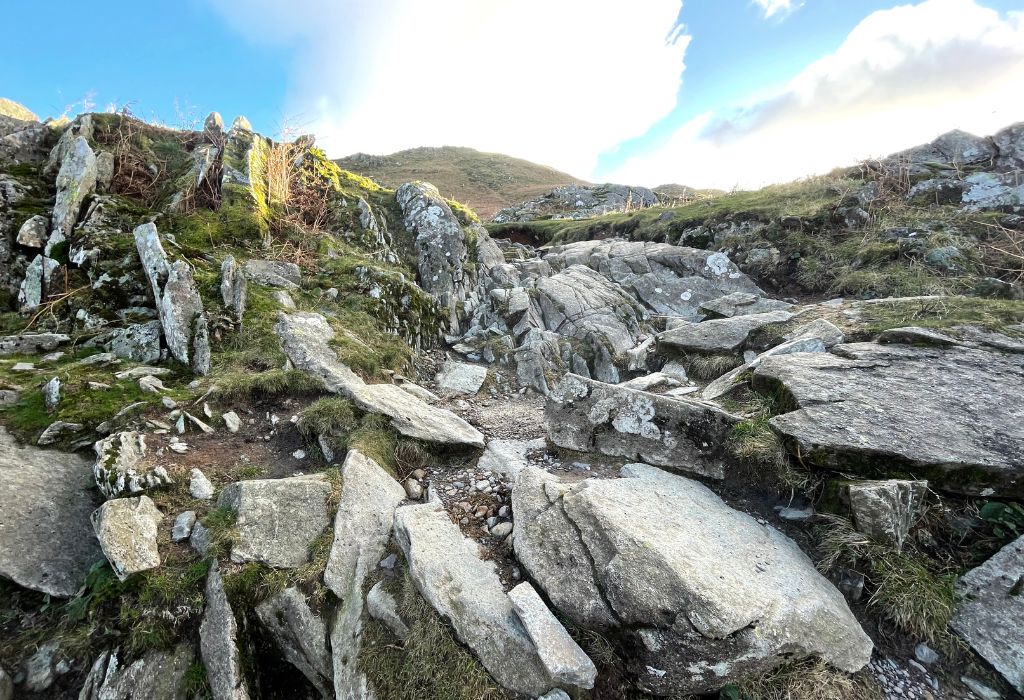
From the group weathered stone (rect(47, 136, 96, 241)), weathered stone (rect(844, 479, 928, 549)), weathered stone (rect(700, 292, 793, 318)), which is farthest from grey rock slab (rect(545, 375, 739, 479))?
weathered stone (rect(47, 136, 96, 241))

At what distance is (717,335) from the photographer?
30.1 ft

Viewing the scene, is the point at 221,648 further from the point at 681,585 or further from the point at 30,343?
the point at 30,343

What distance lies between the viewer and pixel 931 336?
239 inches

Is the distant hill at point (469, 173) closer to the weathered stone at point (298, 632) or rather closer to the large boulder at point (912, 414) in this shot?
the large boulder at point (912, 414)

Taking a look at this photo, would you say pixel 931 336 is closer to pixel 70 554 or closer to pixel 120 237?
pixel 70 554

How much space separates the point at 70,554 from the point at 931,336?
36.1ft

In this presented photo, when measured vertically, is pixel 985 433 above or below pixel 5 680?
below

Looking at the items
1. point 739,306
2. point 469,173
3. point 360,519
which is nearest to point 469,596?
point 360,519

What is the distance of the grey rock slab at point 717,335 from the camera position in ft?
28.8

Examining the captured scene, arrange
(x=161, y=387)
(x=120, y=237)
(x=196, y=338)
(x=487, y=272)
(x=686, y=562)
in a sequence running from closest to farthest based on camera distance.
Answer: (x=686, y=562)
(x=161, y=387)
(x=196, y=338)
(x=120, y=237)
(x=487, y=272)

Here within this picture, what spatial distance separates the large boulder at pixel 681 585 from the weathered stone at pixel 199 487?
3.48m

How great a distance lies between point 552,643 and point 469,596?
0.83 m

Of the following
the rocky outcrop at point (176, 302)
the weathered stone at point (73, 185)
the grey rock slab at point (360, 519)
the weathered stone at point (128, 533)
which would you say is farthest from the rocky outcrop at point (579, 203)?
the weathered stone at point (128, 533)

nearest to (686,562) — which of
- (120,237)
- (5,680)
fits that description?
(5,680)
